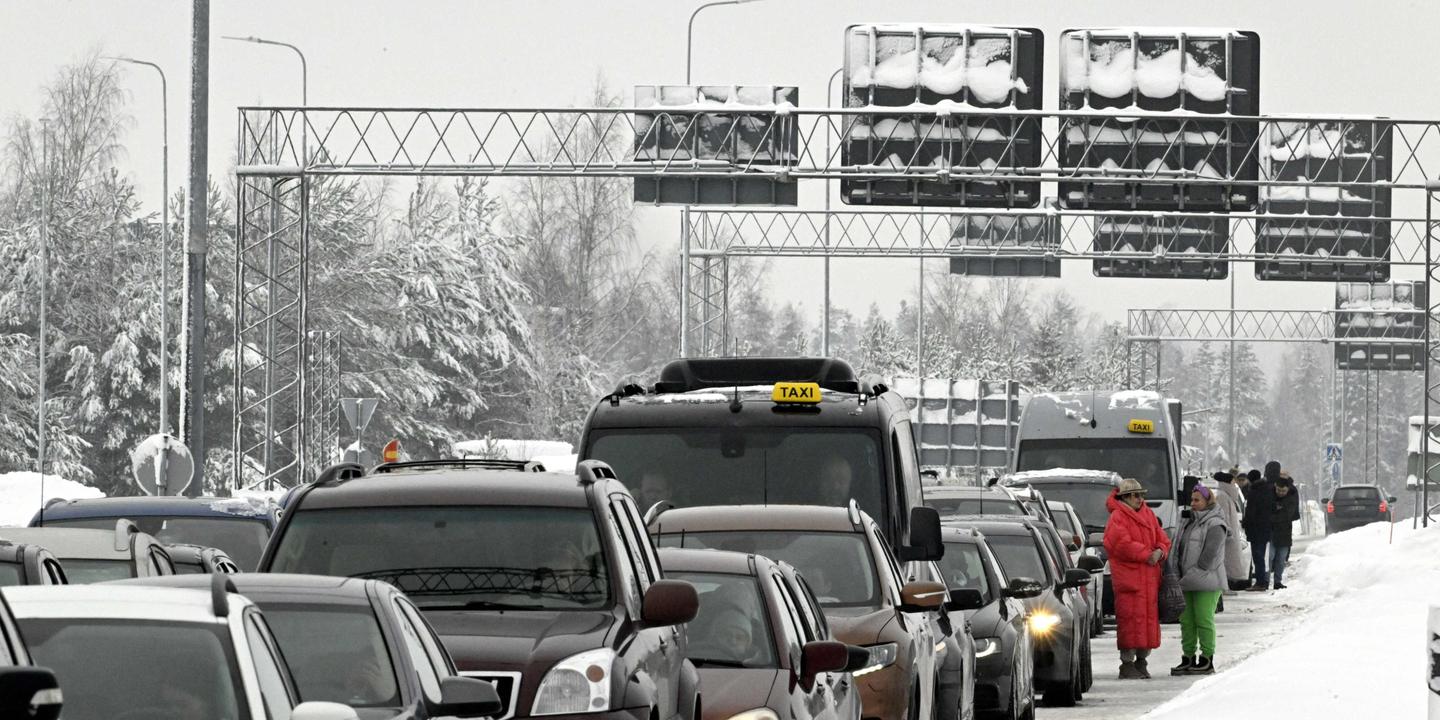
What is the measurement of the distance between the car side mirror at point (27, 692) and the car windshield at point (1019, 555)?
16.6 meters

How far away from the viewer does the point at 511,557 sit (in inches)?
383

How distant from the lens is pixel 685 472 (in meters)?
15.7

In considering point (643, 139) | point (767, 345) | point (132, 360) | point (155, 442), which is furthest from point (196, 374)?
point (767, 345)

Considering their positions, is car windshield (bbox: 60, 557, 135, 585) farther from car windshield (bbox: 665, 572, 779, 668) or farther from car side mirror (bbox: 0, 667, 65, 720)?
car side mirror (bbox: 0, 667, 65, 720)

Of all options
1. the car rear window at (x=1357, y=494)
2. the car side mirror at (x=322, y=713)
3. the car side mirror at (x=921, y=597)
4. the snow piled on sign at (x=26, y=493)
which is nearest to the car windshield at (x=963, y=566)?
the car side mirror at (x=921, y=597)

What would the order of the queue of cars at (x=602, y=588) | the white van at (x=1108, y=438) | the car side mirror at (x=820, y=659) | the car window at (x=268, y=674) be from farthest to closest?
the white van at (x=1108, y=438) → the car side mirror at (x=820, y=659) → the queue of cars at (x=602, y=588) → the car window at (x=268, y=674)

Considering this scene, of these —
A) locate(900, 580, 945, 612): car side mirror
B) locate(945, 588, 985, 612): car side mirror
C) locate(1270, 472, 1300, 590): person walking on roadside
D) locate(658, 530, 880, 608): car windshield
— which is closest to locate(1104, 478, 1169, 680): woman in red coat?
locate(945, 588, 985, 612): car side mirror

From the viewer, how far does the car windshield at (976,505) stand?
25.8 m

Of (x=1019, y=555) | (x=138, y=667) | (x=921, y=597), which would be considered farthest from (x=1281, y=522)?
(x=138, y=667)

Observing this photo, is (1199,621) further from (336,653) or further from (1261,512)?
(1261,512)

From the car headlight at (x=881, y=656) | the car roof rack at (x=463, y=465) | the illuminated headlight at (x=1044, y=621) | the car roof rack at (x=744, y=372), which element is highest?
the car roof rack at (x=744, y=372)

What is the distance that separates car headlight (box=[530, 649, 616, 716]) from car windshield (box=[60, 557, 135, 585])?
425 centimetres

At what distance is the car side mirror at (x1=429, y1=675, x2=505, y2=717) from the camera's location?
24.1 feet

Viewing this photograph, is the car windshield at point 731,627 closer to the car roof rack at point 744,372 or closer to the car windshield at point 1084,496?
the car roof rack at point 744,372
